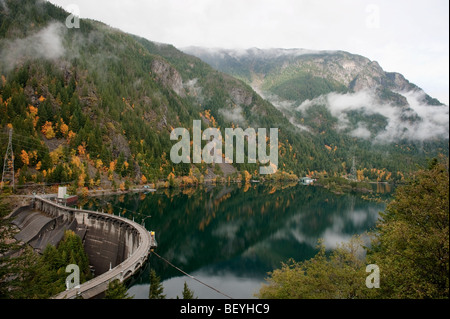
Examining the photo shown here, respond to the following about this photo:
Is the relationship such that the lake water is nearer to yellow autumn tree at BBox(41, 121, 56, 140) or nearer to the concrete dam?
the concrete dam

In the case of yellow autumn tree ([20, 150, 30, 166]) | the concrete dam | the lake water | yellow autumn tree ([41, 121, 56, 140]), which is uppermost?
yellow autumn tree ([41, 121, 56, 140])

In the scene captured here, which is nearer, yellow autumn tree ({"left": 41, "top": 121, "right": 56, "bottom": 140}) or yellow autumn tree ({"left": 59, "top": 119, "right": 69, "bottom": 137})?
yellow autumn tree ({"left": 41, "top": 121, "right": 56, "bottom": 140})

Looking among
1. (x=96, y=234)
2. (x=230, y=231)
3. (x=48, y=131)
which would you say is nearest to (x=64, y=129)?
(x=48, y=131)

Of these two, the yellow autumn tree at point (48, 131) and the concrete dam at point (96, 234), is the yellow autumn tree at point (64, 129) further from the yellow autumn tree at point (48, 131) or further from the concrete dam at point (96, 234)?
the concrete dam at point (96, 234)

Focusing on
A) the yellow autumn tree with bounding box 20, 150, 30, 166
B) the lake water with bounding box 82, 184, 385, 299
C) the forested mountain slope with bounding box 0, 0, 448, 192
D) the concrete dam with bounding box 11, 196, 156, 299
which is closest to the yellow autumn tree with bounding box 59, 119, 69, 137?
the forested mountain slope with bounding box 0, 0, 448, 192
